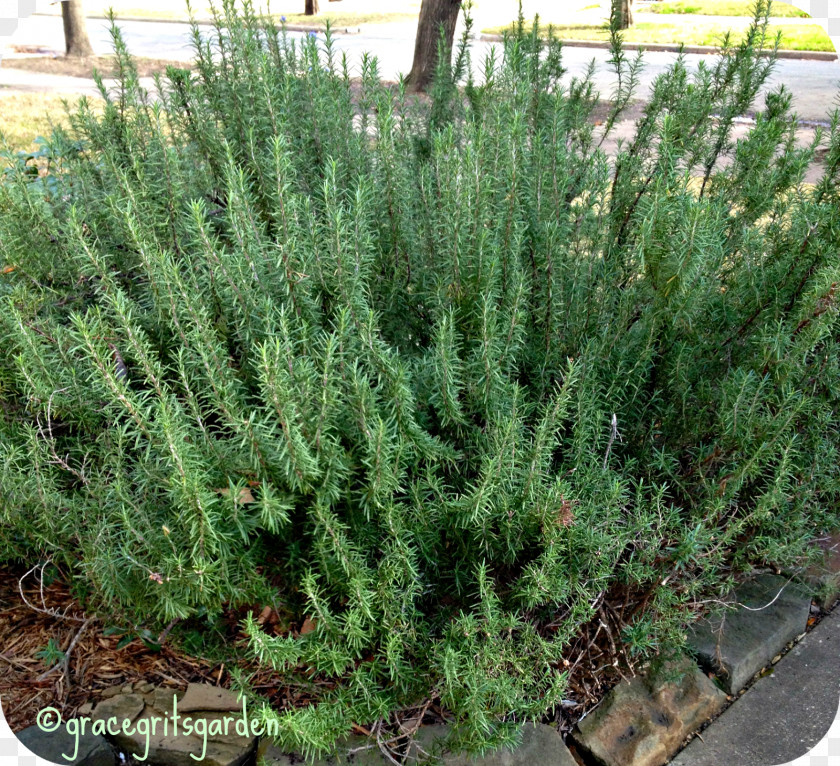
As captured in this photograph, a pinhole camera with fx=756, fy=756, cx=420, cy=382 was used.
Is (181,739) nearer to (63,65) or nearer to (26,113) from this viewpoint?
(63,65)

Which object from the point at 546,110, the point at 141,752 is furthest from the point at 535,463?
the point at 546,110

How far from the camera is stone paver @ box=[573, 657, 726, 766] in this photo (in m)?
2.36

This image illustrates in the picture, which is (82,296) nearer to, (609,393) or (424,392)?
(424,392)

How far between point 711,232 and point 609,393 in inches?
25.3

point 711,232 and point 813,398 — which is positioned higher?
point 711,232

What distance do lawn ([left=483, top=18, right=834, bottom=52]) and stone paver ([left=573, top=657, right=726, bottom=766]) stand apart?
1409 cm

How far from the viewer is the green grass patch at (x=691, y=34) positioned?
1549 centimetres

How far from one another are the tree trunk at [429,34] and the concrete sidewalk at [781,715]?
22.2ft

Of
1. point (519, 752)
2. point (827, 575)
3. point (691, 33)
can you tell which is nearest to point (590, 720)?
point (519, 752)

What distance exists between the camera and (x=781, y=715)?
2523 millimetres

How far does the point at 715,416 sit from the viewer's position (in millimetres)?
2609

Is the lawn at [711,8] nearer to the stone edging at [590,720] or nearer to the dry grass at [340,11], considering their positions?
the dry grass at [340,11]

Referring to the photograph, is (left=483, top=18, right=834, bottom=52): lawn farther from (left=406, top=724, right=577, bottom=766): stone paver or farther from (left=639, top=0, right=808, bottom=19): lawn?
(left=406, top=724, right=577, bottom=766): stone paver

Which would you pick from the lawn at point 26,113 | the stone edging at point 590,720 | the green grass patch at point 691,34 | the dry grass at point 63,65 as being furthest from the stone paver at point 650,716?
the green grass patch at point 691,34
